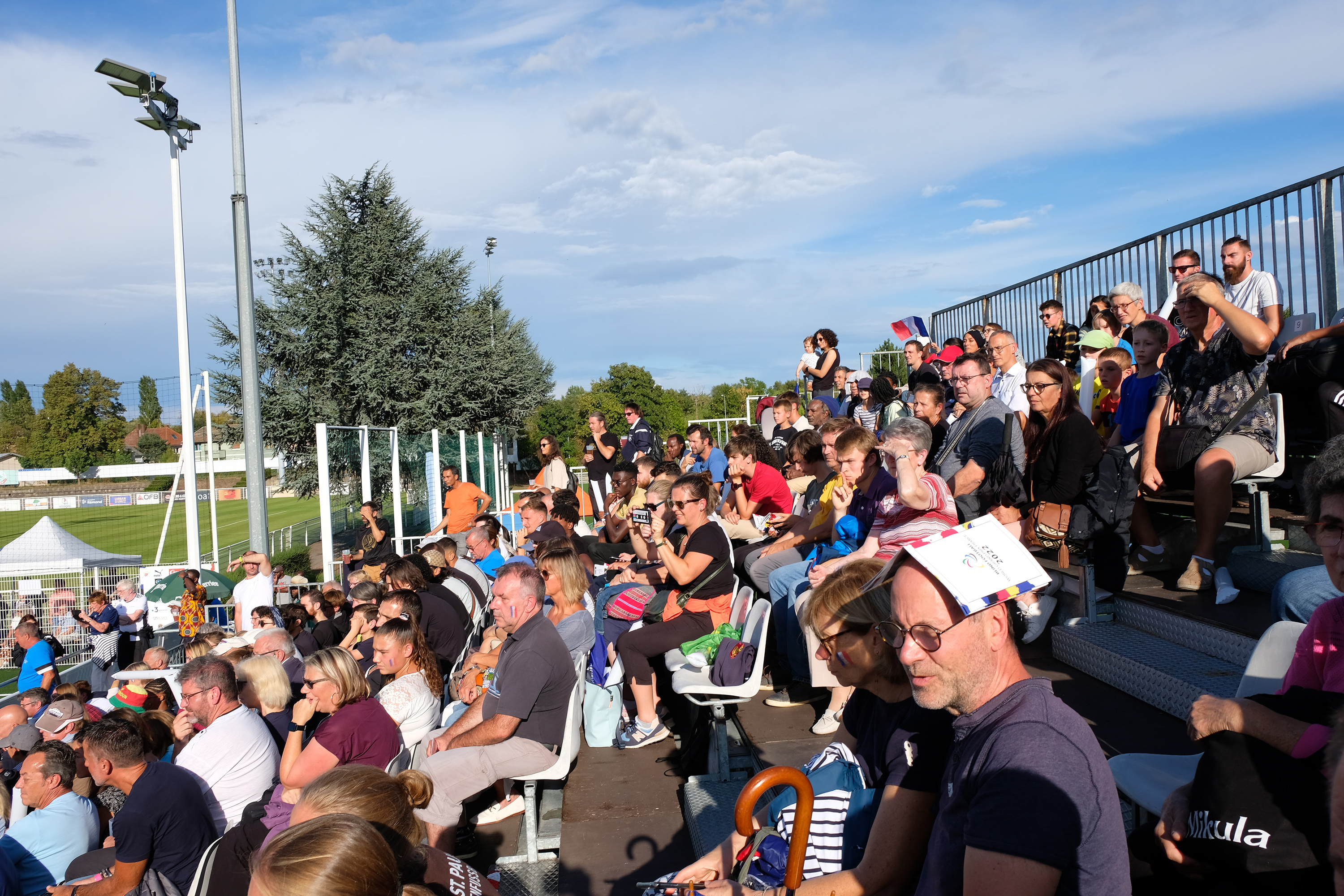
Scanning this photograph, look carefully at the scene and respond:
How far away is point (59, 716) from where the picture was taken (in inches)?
275

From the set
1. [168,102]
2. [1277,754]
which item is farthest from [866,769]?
[168,102]

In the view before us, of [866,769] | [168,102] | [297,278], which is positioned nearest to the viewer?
[866,769]

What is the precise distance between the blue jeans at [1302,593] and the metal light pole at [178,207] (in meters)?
13.6

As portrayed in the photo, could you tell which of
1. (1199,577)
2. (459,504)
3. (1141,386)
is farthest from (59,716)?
(1141,386)

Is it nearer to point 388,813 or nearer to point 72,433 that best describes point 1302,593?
point 388,813

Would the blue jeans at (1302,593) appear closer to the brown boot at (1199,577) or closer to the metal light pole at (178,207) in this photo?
the brown boot at (1199,577)

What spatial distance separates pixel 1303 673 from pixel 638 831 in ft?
10.3

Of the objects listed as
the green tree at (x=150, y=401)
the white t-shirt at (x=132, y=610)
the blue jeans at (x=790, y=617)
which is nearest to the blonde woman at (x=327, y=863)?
the blue jeans at (x=790, y=617)

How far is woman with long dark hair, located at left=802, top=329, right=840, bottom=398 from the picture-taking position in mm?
12742

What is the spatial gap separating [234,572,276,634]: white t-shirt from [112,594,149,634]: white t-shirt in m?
4.23

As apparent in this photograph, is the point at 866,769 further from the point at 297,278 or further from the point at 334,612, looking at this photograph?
the point at 297,278

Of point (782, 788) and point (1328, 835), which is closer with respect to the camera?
point (1328, 835)

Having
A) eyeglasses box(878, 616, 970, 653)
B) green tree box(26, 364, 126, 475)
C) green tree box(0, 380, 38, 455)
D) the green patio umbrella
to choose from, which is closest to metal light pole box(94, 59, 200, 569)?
the green patio umbrella

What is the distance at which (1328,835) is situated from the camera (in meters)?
1.81
